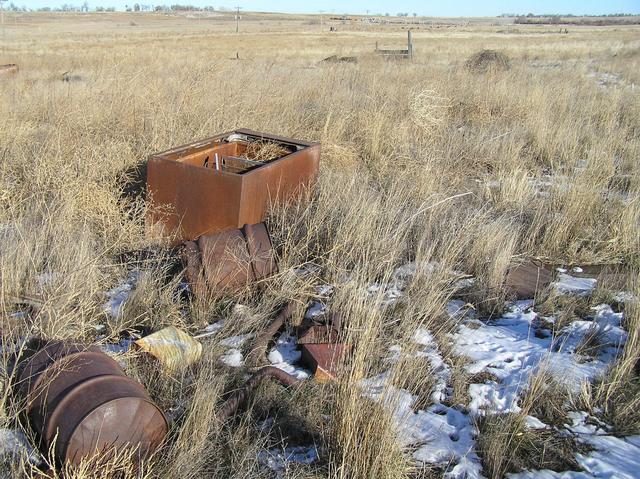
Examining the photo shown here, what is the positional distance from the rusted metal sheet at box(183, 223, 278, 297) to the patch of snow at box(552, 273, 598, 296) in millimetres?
2198

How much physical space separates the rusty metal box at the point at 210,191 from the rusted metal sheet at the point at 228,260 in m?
0.37

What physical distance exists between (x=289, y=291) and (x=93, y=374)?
157 cm

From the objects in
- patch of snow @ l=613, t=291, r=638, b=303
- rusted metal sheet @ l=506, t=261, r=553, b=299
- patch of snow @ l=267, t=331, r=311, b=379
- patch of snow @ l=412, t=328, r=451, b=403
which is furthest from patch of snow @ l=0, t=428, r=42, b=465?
patch of snow @ l=613, t=291, r=638, b=303

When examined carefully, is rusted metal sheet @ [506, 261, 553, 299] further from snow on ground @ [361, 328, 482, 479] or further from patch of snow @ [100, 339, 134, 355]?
patch of snow @ [100, 339, 134, 355]

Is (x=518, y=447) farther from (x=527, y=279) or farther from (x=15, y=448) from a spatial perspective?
(x=15, y=448)

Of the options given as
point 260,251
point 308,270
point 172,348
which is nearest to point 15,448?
point 172,348

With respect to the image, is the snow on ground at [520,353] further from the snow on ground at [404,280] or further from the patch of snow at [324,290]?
the patch of snow at [324,290]

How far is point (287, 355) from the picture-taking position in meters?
3.17

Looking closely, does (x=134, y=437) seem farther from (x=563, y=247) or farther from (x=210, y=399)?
(x=563, y=247)

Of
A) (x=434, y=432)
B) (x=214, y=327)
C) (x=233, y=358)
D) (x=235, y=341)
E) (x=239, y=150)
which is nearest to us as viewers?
(x=434, y=432)

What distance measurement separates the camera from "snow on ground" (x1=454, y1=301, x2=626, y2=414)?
9.47 ft

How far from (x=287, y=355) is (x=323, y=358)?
33 centimetres

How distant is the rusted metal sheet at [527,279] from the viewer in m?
4.00

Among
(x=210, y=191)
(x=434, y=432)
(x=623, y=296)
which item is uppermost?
(x=210, y=191)
